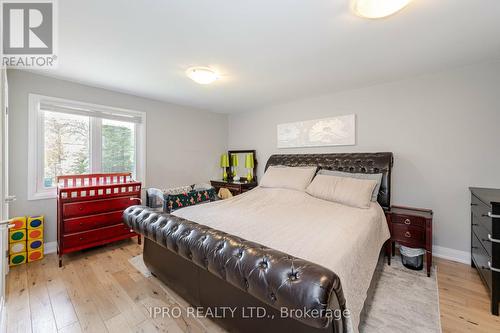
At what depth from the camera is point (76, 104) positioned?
2.93 metres

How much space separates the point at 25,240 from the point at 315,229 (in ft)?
11.0

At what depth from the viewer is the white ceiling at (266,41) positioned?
59.1 inches

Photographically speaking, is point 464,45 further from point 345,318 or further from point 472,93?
point 345,318

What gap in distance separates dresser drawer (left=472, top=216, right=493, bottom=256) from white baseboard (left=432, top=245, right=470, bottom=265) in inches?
14.9

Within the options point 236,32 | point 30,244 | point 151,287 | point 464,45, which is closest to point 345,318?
point 151,287

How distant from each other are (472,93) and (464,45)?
0.74m

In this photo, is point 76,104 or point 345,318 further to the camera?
point 76,104

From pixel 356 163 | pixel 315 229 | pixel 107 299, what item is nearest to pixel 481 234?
pixel 356 163

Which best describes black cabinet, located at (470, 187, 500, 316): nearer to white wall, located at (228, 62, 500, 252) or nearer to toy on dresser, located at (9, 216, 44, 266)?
white wall, located at (228, 62, 500, 252)

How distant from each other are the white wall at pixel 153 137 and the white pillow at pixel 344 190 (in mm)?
2592

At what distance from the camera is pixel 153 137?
373 centimetres
